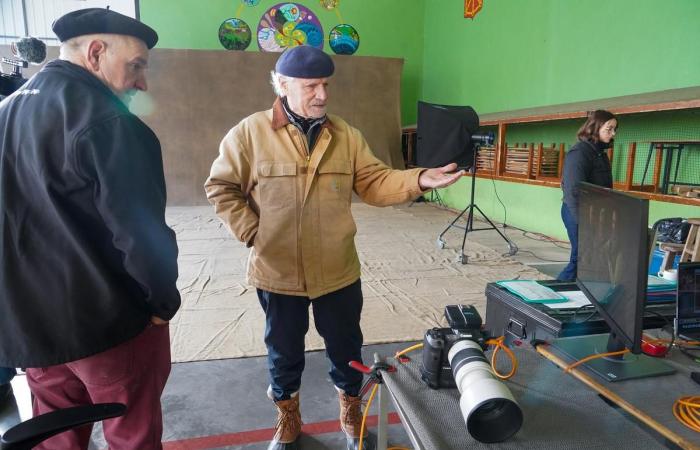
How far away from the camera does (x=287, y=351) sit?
1524mm

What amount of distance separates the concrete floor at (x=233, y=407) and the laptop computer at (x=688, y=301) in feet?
3.12

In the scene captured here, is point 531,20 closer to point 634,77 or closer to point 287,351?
point 634,77

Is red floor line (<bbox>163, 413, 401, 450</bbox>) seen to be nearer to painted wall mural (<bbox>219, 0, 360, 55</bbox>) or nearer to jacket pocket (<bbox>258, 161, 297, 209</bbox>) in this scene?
jacket pocket (<bbox>258, 161, 297, 209</bbox>)

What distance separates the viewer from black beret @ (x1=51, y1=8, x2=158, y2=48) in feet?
3.09

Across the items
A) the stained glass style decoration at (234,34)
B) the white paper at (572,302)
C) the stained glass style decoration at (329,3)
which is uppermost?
the stained glass style decoration at (329,3)

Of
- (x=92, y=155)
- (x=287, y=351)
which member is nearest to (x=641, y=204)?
(x=92, y=155)

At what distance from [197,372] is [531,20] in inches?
200

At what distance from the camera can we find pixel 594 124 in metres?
2.94

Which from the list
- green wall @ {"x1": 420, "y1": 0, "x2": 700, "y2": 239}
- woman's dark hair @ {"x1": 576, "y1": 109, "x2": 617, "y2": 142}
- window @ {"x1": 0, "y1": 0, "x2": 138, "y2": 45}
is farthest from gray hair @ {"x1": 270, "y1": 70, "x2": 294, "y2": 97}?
window @ {"x1": 0, "y1": 0, "x2": 138, "y2": 45}

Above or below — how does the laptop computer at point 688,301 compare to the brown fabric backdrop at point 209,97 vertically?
below

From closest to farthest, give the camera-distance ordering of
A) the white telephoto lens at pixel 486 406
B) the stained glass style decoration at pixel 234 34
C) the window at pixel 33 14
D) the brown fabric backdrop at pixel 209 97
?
the white telephoto lens at pixel 486 406 < the window at pixel 33 14 < the brown fabric backdrop at pixel 209 97 < the stained glass style decoration at pixel 234 34

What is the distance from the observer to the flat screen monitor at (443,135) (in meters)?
3.48

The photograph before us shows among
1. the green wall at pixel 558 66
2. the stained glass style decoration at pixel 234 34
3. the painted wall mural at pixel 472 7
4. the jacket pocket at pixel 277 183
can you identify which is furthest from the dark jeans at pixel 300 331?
the stained glass style decoration at pixel 234 34

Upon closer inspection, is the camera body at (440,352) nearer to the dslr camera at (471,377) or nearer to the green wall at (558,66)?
the dslr camera at (471,377)
